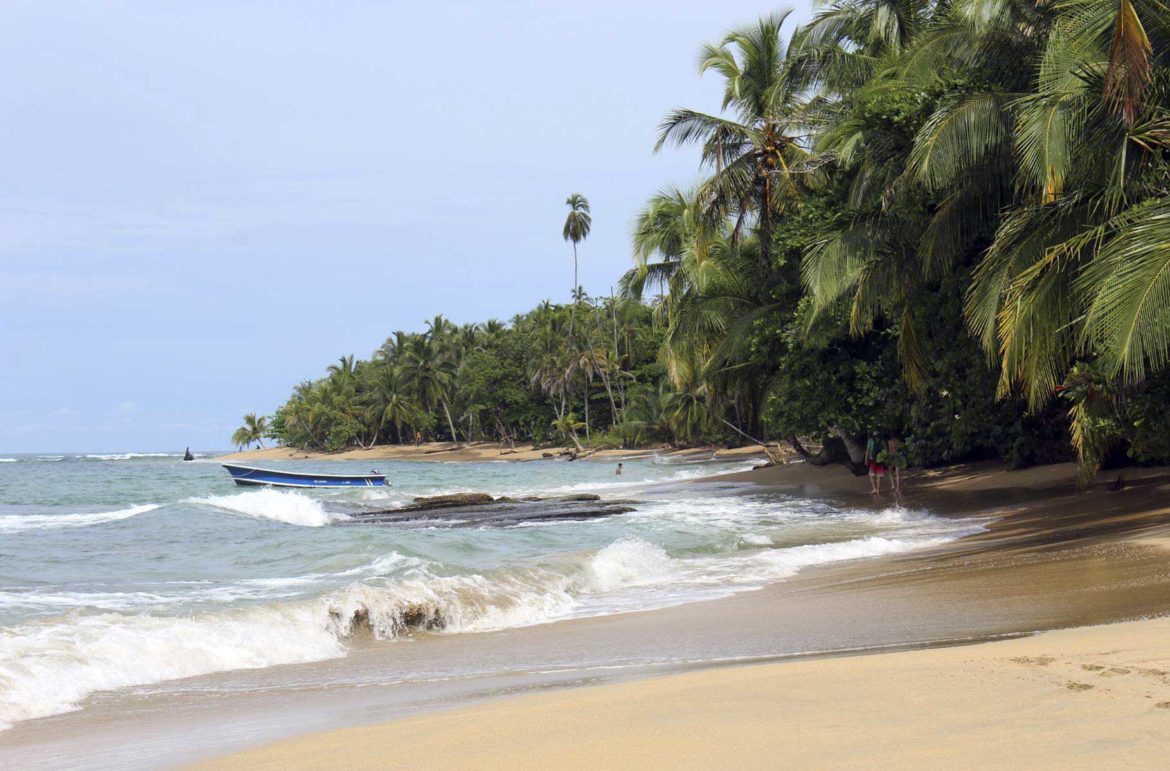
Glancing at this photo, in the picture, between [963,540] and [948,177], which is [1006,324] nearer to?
[963,540]

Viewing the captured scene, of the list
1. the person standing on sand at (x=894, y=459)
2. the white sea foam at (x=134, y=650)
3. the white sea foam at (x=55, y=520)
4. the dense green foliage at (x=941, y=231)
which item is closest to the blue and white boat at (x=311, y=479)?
the white sea foam at (x=55, y=520)

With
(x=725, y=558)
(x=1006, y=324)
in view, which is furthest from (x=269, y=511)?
(x=1006, y=324)

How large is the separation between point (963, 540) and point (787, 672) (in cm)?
867

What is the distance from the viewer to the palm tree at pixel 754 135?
24250 millimetres

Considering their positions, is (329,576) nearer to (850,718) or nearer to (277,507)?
(850,718)

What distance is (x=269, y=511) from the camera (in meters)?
26.0

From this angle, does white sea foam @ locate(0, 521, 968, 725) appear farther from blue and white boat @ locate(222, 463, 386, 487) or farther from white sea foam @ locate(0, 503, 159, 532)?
blue and white boat @ locate(222, 463, 386, 487)

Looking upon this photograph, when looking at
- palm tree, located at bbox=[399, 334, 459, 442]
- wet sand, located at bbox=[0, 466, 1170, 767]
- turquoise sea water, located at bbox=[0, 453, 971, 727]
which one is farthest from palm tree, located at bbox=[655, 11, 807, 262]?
palm tree, located at bbox=[399, 334, 459, 442]

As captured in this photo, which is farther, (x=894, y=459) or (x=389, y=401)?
(x=389, y=401)

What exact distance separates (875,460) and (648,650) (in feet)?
52.2

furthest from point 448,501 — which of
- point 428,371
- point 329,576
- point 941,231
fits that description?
point 428,371

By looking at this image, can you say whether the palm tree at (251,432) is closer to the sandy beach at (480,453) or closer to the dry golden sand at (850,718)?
the sandy beach at (480,453)

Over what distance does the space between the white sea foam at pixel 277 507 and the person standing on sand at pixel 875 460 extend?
12.3 meters

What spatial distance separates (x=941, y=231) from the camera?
50.6 feet
